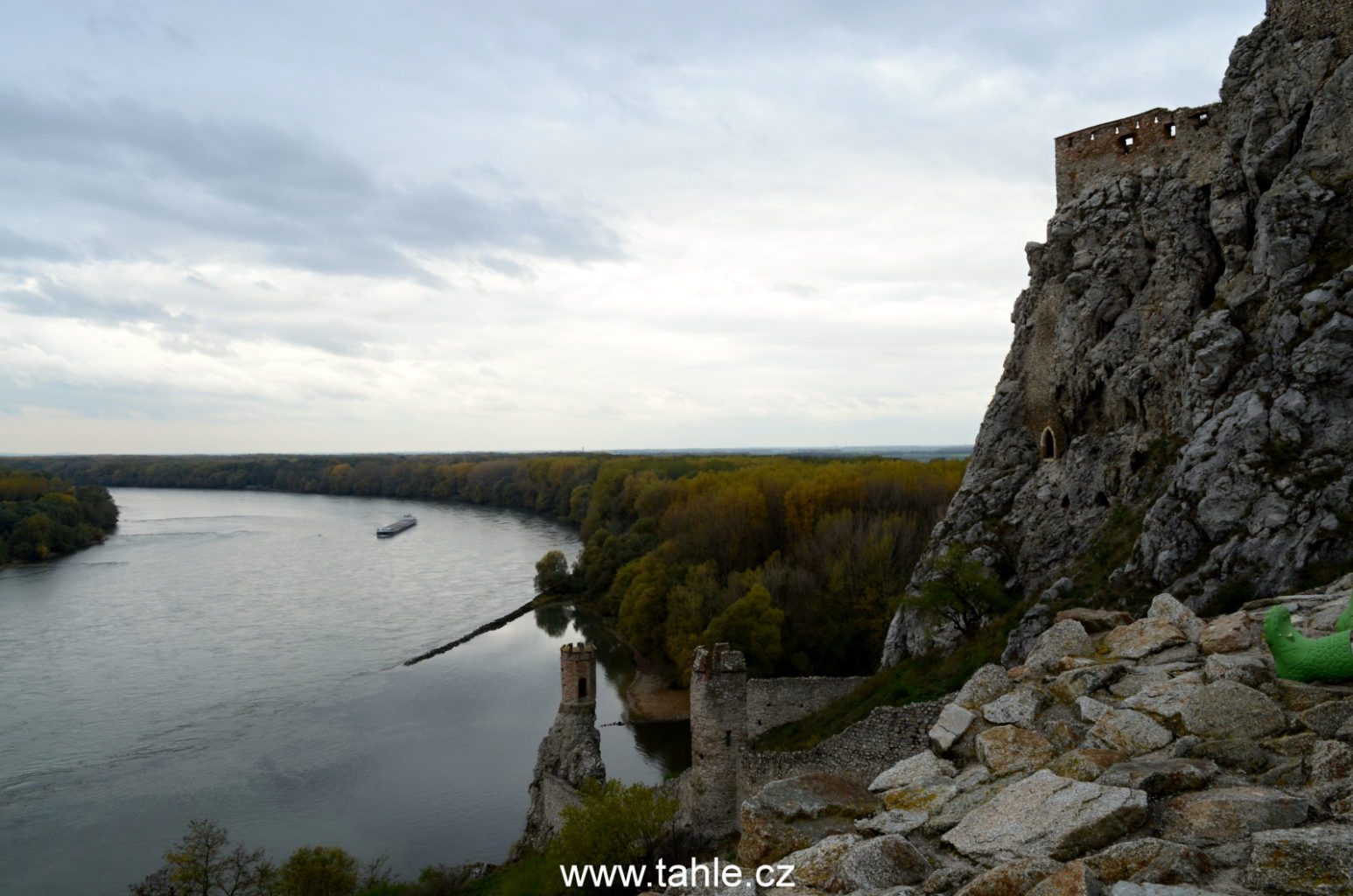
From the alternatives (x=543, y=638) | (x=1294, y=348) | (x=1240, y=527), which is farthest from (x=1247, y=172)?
(x=543, y=638)

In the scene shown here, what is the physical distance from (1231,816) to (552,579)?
47126 millimetres

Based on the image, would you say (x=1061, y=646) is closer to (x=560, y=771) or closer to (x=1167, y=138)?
(x=560, y=771)

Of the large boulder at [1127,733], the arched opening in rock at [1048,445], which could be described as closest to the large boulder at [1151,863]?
the large boulder at [1127,733]

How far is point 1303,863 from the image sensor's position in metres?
3.38

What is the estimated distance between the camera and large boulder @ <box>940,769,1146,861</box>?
161 inches

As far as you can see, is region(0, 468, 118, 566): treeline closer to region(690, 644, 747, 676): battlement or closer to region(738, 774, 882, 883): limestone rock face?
region(690, 644, 747, 676): battlement

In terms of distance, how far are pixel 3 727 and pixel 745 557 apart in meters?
29.4

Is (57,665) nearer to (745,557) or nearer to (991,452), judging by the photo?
(745,557)

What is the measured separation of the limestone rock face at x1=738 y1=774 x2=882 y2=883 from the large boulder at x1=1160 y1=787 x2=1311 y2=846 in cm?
179

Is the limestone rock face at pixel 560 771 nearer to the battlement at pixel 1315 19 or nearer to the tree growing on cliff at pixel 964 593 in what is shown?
the tree growing on cliff at pixel 964 593

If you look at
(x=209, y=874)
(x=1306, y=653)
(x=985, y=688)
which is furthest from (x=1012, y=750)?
(x=209, y=874)

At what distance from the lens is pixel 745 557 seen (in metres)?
43.7

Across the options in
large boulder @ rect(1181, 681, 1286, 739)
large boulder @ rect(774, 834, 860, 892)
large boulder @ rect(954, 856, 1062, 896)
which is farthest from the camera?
large boulder @ rect(1181, 681, 1286, 739)

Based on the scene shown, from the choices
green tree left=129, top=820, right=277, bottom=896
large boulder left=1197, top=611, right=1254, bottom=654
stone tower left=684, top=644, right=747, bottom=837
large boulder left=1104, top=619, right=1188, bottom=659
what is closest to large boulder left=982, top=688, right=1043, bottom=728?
large boulder left=1104, top=619, right=1188, bottom=659
